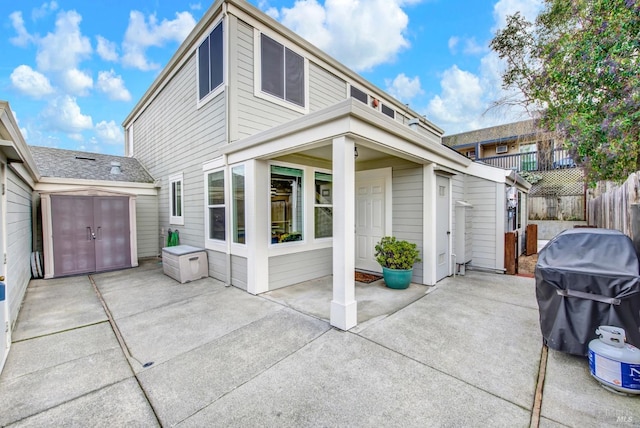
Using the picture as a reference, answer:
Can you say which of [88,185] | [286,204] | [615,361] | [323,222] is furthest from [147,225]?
[615,361]

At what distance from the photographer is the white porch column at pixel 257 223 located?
14.9 ft

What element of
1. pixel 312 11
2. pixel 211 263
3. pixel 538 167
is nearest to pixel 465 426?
pixel 211 263

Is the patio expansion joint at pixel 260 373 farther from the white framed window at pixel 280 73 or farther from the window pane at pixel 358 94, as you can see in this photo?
the window pane at pixel 358 94

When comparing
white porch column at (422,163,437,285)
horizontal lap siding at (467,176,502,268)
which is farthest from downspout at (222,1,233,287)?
horizontal lap siding at (467,176,502,268)

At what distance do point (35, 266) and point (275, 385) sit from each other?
685 centimetres

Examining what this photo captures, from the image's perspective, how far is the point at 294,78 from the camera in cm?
601

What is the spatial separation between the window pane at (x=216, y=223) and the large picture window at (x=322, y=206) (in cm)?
190

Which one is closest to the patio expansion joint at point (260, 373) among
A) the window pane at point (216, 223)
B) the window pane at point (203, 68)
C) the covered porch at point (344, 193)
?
the covered porch at point (344, 193)

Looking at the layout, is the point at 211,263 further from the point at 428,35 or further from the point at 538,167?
the point at 538,167

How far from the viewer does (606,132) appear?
5.67m

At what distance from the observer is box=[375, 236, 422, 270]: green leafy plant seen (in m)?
4.70

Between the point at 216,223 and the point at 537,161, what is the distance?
49.1ft

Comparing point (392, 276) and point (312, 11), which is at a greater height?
point (312, 11)

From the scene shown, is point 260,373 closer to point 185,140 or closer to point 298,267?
point 298,267
